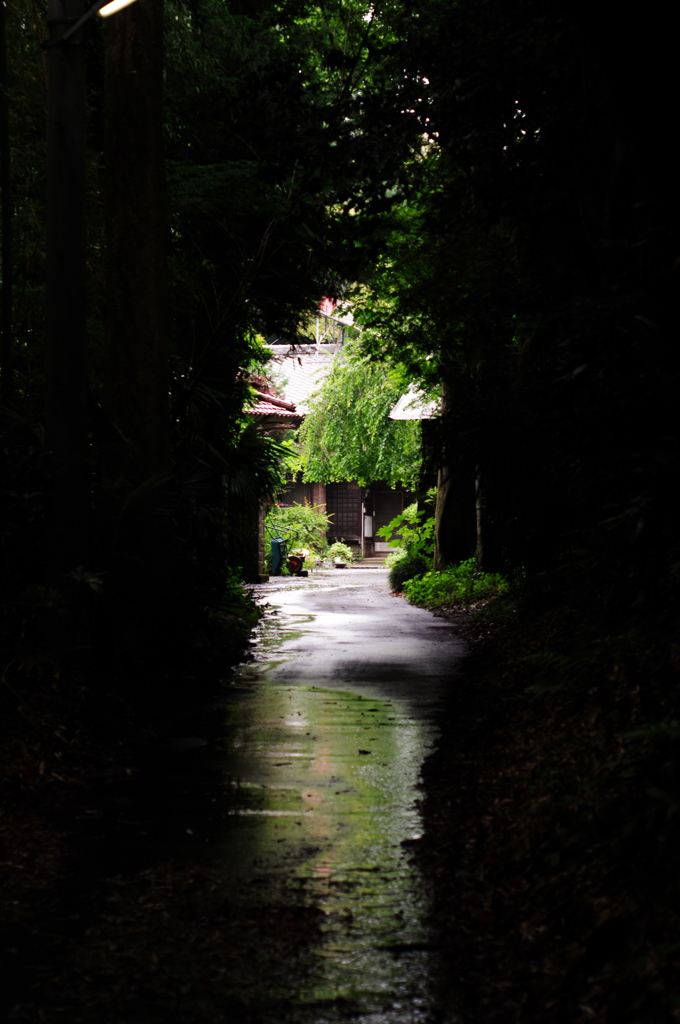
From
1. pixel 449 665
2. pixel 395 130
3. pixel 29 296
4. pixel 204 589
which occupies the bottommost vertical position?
pixel 449 665

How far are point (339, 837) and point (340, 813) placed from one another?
410 mm

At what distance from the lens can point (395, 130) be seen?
8.12m

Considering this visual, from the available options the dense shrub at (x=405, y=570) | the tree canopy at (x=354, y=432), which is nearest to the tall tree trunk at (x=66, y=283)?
the dense shrub at (x=405, y=570)

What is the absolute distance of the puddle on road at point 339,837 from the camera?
3416 millimetres

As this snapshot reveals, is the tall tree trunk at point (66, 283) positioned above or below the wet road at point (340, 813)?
above

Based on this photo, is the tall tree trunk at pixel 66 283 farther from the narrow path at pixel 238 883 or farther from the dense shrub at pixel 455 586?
the dense shrub at pixel 455 586

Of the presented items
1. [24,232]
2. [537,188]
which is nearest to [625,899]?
[537,188]

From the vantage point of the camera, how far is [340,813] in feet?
17.8

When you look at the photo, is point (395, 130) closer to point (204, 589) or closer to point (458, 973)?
point (204, 589)

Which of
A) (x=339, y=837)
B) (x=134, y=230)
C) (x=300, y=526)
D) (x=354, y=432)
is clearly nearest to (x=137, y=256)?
(x=134, y=230)

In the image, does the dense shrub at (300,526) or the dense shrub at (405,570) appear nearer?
the dense shrub at (405,570)

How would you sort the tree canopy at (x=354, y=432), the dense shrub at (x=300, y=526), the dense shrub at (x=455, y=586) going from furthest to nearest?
1. the dense shrub at (x=300, y=526)
2. the tree canopy at (x=354, y=432)
3. the dense shrub at (x=455, y=586)

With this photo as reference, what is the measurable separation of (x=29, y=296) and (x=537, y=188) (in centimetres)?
538

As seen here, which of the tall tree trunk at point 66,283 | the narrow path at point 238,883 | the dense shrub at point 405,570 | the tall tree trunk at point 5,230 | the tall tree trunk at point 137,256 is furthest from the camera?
the dense shrub at point 405,570
